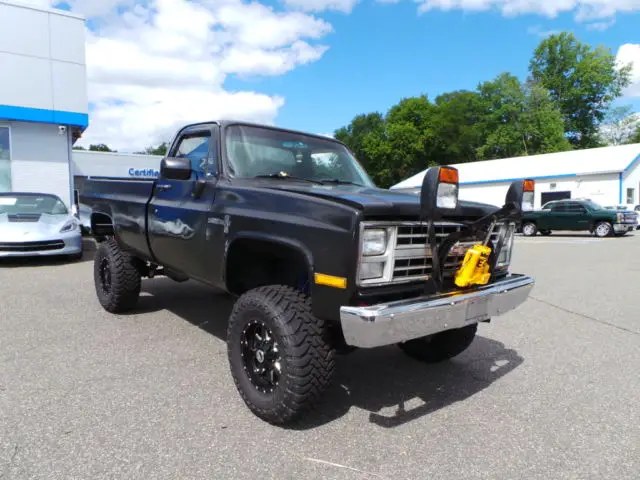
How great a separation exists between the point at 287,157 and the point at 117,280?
243 cm

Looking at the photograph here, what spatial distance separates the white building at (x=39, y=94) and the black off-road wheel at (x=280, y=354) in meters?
14.2

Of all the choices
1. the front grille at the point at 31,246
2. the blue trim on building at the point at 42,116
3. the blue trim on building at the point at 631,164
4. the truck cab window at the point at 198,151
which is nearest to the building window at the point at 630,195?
the blue trim on building at the point at 631,164

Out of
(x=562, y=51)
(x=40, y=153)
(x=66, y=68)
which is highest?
(x=562, y=51)

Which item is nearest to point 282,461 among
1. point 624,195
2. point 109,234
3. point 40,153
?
point 109,234

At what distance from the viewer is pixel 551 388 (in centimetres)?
367

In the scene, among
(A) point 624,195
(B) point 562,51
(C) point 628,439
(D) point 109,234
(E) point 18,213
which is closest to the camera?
(C) point 628,439

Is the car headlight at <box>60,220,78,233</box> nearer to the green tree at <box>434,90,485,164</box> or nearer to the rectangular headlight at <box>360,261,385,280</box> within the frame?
the rectangular headlight at <box>360,261,385,280</box>

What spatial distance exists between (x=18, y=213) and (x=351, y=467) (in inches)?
369

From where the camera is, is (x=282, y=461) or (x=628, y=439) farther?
(x=628, y=439)

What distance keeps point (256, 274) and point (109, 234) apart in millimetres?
2892

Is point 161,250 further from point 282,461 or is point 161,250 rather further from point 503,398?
point 503,398

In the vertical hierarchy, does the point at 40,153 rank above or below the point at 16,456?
above

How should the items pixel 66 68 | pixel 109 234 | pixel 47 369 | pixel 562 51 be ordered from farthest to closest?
pixel 562 51 → pixel 66 68 → pixel 109 234 → pixel 47 369

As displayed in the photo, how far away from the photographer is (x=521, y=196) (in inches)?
125
